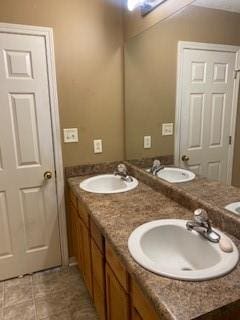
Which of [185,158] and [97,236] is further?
[185,158]

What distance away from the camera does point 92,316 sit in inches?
69.4

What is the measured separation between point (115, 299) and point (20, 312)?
1.00 meters

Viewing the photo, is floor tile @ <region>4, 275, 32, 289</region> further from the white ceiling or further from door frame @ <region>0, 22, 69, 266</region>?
the white ceiling

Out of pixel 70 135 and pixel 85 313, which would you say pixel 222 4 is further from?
pixel 85 313

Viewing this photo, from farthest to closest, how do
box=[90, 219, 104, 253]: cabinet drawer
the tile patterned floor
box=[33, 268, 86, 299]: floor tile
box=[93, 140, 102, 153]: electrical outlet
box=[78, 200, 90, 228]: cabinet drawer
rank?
box=[93, 140, 102, 153]: electrical outlet → box=[33, 268, 86, 299]: floor tile → the tile patterned floor → box=[78, 200, 90, 228]: cabinet drawer → box=[90, 219, 104, 253]: cabinet drawer

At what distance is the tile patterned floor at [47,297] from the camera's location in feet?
5.85

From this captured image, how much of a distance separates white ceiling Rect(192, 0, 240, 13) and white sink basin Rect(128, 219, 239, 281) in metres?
1.06

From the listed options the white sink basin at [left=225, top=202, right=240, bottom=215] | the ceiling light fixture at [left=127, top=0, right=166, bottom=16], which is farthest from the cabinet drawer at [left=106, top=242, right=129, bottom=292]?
the ceiling light fixture at [left=127, top=0, right=166, bottom=16]

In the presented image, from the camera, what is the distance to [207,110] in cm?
135

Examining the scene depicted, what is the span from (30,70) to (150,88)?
960 mm

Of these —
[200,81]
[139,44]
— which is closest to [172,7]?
[139,44]

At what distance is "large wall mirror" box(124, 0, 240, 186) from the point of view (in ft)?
3.97

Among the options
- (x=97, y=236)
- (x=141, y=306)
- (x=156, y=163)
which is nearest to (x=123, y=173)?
(x=156, y=163)

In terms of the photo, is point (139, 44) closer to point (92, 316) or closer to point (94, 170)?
point (94, 170)
